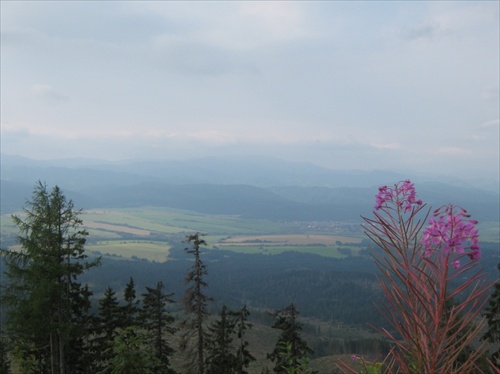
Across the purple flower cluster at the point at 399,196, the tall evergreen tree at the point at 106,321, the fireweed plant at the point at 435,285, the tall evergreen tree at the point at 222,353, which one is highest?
the purple flower cluster at the point at 399,196

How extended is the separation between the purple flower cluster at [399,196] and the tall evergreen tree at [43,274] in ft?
47.3

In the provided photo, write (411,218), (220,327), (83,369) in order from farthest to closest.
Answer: (220,327), (83,369), (411,218)

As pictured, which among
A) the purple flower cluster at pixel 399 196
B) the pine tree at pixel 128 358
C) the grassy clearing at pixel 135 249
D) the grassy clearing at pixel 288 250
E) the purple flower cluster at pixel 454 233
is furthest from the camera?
the grassy clearing at pixel 288 250

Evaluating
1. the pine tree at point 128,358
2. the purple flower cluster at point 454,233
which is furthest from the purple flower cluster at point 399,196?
the pine tree at point 128,358

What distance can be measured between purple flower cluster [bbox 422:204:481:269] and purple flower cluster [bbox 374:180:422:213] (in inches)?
16.9

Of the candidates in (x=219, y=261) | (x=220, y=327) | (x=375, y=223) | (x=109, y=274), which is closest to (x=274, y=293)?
(x=219, y=261)

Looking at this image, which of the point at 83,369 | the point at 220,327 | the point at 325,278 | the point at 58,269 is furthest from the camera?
the point at 325,278

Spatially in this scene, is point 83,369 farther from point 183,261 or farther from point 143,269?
point 183,261

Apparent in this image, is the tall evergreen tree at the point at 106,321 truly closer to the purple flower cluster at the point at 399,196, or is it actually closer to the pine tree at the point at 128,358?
the pine tree at the point at 128,358

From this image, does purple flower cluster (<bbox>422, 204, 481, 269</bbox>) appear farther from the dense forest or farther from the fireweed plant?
the dense forest

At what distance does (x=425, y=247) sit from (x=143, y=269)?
140 m

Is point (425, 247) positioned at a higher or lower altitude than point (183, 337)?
higher

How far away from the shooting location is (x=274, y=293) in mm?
131375

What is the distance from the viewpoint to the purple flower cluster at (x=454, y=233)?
71.4 inches
